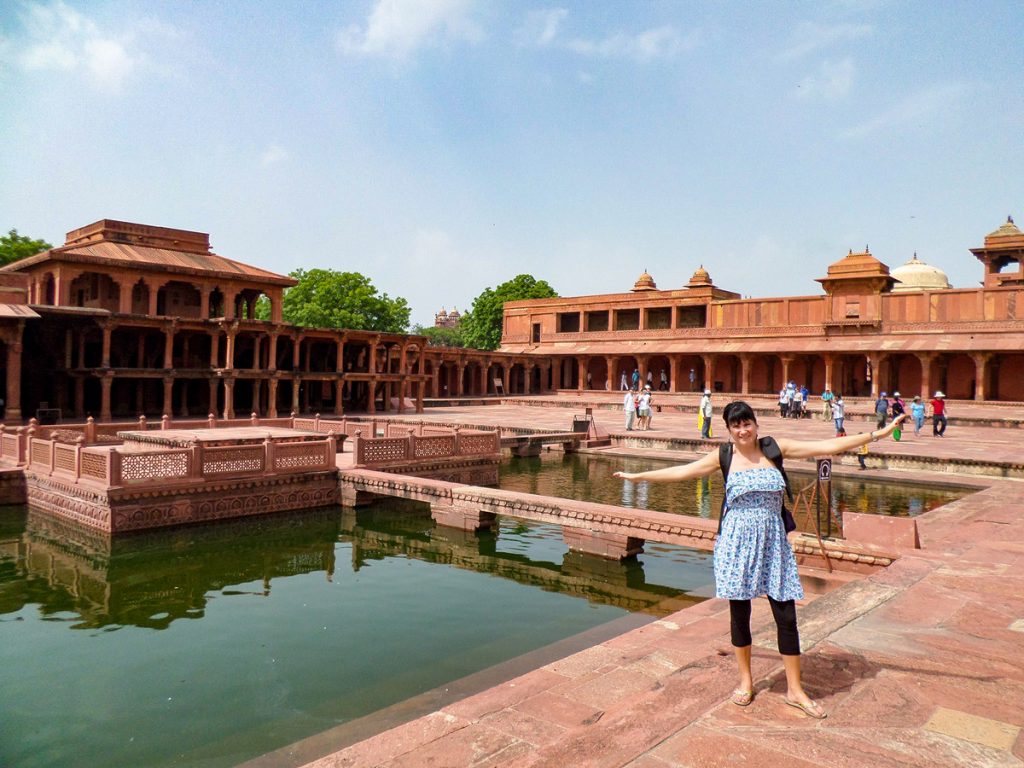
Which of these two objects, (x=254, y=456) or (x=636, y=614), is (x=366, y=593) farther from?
(x=254, y=456)

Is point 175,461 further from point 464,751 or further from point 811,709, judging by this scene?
point 811,709

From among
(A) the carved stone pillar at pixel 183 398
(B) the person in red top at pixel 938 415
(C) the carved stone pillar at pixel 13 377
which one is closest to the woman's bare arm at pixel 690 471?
(B) the person in red top at pixel 938 415

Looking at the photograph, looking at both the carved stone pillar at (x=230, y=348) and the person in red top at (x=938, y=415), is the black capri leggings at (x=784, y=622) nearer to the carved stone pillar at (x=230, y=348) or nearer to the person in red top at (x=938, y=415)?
the person in red top at (x=938, y=415)

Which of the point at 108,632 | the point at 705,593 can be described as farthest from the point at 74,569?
the point at 705,593

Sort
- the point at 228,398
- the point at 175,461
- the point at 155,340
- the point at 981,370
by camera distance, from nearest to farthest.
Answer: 1. the point at 175,461
2. the point at 228,398
3. the point at 155,340
4. the point at 981,370

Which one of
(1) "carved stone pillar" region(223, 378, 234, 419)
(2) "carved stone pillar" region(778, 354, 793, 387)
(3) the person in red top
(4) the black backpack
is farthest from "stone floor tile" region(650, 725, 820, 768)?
(2) "carved stone pillar" region(778, 354, 793, 387)

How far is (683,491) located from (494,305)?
173ft

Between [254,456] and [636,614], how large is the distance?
25.8 feet

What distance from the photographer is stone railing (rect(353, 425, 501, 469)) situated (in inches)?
588

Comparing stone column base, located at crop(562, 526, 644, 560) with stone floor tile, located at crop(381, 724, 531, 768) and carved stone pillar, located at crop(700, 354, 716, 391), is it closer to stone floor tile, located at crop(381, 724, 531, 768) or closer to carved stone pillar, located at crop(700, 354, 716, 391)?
stone floor tile, located at crop(381, 724, 531, 768)

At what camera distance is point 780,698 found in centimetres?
390

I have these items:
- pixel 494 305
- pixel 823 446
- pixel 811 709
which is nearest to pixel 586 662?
pixel 811 709

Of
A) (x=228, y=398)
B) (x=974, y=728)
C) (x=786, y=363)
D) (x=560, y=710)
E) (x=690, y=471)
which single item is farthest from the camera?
(x=786, y=363)

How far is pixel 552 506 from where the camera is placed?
10.9 metres
